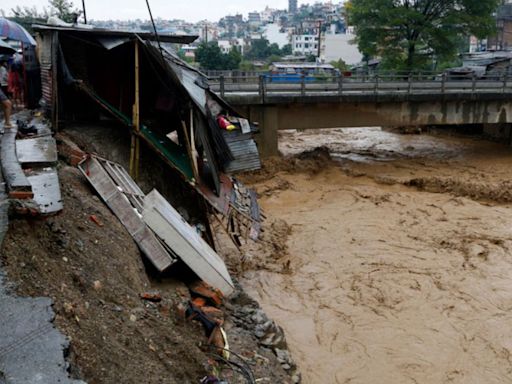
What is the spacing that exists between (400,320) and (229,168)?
15.7 ft

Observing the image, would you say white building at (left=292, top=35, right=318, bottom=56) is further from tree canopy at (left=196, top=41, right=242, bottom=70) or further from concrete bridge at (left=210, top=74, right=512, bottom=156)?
concrete bridge at (left=210, top=74, right=512, bottom=156)

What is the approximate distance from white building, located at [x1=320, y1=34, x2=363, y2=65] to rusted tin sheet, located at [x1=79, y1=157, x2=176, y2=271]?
219 ft

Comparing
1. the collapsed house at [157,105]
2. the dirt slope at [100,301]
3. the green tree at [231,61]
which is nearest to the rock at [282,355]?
the dirt slope at [100,301]

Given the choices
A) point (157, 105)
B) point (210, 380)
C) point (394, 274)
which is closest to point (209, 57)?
point (157, 105)

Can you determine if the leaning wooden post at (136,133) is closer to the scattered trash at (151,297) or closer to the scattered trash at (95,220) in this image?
the scattered trash at (95,220)

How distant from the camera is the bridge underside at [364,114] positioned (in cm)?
1875

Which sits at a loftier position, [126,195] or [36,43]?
Result: [36,43]

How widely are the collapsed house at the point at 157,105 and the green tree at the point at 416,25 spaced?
1814 cm

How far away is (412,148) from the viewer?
76.3 feet

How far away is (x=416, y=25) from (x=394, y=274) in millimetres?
20287

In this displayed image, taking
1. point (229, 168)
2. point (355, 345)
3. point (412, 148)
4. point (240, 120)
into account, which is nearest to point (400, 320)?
point (355, 345)

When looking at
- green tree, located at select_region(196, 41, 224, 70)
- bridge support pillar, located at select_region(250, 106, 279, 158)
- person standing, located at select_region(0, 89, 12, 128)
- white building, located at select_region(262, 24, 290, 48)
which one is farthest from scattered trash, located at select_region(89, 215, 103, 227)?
white building, located at select_region(262, 24, 290, 48)

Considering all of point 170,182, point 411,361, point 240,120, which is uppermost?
point 240,120

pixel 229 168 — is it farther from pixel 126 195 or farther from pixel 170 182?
pixel 126 195
